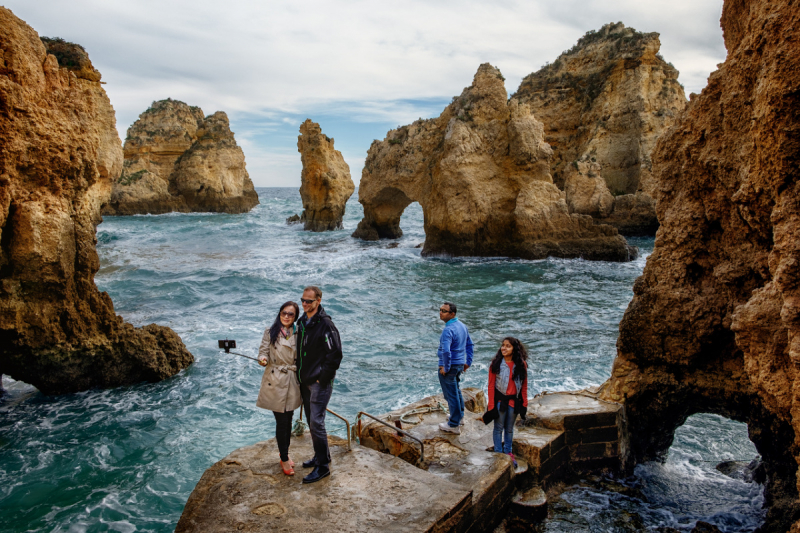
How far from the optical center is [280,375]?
162 inches

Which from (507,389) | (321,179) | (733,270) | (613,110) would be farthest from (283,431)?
(321,179)

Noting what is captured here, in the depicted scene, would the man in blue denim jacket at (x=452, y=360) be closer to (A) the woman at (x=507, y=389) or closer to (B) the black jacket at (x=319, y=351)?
(A) the woman at (x=507, y=389)

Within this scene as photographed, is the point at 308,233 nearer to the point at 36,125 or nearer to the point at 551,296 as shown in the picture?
the point at 551,296

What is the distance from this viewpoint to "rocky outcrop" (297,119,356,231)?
119 feet

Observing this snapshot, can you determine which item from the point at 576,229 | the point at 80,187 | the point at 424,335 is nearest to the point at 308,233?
the point at 576,229

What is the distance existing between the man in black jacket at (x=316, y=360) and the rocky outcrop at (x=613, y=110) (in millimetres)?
26367

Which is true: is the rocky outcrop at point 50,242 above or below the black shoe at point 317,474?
above

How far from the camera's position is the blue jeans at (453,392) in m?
5.48

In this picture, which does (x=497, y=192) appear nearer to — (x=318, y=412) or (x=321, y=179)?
(x=321, y=179)

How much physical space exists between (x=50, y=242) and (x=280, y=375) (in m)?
5.42

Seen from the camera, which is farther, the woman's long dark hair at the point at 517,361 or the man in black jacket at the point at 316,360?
the woman's long dark hair at the point at 517,361

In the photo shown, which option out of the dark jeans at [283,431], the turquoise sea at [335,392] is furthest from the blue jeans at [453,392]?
the dark jeans at [283,431]

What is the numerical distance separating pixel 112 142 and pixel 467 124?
569 inches

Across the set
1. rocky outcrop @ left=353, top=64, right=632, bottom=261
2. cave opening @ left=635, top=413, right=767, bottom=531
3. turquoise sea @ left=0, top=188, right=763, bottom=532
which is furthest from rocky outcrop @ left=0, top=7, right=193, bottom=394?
rocky outcrop @ left=353, top=64, right=632, bottom=261
